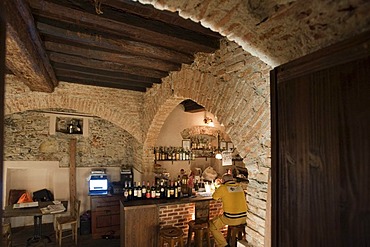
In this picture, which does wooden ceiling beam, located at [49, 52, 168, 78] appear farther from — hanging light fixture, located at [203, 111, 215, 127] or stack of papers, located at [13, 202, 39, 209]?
stack of papers, located at [13, 202, 39, 209]

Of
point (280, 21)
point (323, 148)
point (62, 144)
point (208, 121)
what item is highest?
point (280, 21)

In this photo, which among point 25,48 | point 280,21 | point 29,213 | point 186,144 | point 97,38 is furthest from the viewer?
point 186,144

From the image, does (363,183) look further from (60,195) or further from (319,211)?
(60,195)

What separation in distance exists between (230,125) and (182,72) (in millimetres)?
1383

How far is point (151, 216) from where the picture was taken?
397 cm

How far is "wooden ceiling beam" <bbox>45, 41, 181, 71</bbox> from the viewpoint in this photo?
2986mm

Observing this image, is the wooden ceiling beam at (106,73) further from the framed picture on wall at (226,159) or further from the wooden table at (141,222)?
the wooden table at (141,222)

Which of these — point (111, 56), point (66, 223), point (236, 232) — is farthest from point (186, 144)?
point (111, 56)

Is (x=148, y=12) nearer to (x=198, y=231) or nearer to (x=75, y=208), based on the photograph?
(x=198, y=231)

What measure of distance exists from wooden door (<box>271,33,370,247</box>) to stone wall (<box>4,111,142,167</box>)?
16.0 ft

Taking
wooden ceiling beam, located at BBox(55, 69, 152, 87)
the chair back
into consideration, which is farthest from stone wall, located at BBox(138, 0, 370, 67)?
the chair back

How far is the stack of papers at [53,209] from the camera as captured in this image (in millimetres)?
4542

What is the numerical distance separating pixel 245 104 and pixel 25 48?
2355 mm

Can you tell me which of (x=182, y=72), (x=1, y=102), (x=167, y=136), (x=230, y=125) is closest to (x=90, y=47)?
(x=182, y=72)
